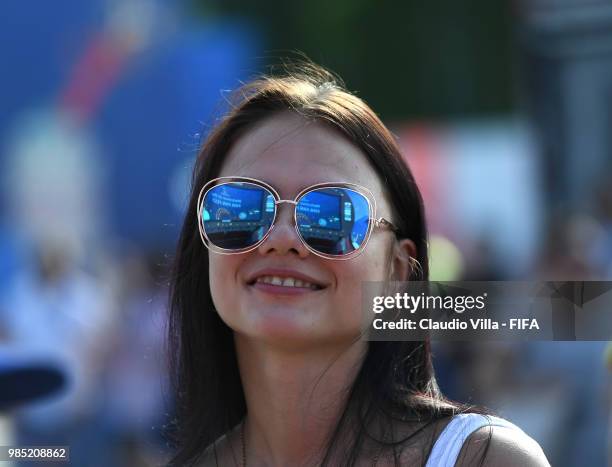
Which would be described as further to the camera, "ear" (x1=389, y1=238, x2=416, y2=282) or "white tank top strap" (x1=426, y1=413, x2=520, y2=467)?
"ear" (x1=389, y1=238, x2=416, y2=282)

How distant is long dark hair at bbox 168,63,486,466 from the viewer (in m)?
2.25

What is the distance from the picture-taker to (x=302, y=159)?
7.39 ft

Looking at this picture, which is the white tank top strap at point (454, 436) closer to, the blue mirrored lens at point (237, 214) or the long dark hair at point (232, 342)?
the long dark hair at point (232, 342)

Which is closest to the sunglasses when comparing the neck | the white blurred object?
the neck

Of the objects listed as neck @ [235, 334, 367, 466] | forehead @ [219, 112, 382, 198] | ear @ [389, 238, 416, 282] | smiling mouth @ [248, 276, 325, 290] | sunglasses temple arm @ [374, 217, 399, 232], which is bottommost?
neck @ [235, 334, 367, 466]

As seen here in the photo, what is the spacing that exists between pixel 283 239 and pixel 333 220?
108 millimetres

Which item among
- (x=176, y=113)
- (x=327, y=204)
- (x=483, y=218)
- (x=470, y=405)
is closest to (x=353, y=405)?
(x=470, y=405)

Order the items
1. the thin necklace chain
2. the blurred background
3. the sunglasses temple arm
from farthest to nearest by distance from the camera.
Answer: the blurred background → the sunglasses temple arm → the thin necklace chain

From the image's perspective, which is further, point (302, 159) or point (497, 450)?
point (302, 159)

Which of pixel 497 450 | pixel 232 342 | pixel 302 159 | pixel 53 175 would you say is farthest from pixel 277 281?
pixel 53 175

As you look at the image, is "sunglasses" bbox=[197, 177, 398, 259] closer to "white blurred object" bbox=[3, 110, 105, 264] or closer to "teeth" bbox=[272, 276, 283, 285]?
"teeth" bbox=[272, 276, 283, 285]

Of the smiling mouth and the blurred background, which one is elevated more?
the blurred background

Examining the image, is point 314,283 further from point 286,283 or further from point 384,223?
point 384,223

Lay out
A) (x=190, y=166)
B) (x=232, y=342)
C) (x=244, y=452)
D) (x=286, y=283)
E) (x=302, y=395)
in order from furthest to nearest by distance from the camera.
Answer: (x=190, y=166), (x=232, y=342), (x=244, y=452), (x=302, y=395), (x=286, y=283)
